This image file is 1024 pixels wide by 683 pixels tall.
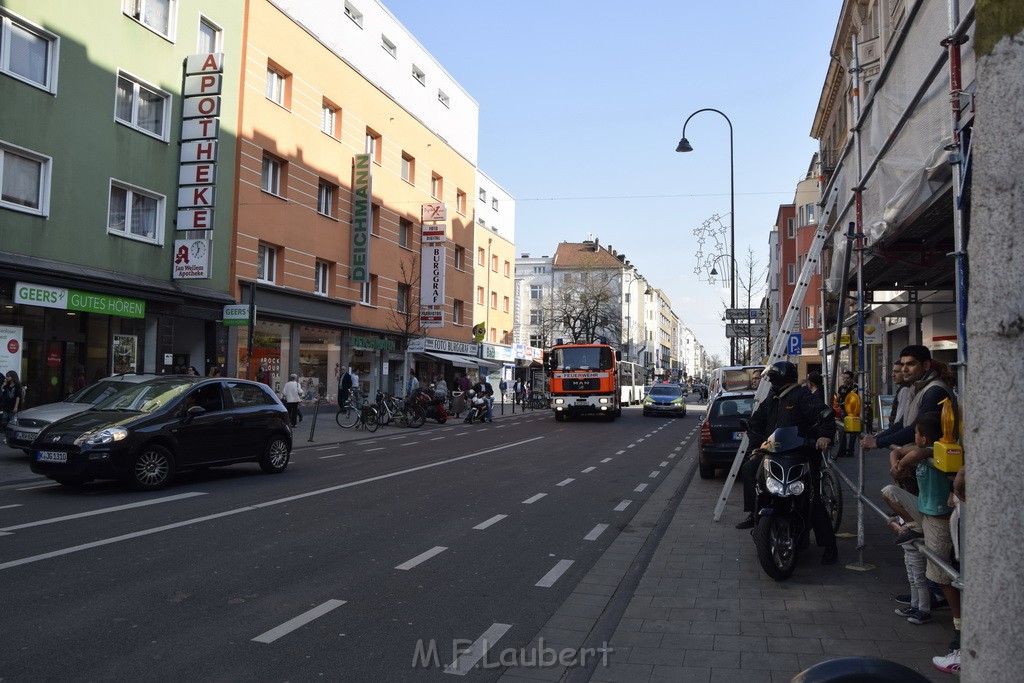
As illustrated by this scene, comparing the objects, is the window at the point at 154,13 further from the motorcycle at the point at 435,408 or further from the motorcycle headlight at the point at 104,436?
the motorcycle headlight at the point at 104,436

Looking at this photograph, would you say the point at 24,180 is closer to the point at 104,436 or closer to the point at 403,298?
the point at 104,436

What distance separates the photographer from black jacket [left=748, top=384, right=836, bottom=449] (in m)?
7.00

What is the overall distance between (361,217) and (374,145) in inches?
179

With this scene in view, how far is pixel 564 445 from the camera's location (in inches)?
779

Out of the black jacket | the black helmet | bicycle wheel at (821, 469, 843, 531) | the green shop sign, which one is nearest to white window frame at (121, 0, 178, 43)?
the green shop sign

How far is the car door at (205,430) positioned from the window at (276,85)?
17.7m

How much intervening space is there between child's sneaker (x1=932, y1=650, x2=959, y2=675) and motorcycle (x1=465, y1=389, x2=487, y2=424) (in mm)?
25444

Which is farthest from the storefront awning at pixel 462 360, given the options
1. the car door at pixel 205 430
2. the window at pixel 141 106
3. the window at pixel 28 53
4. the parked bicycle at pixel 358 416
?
the car door at pixel 205 430

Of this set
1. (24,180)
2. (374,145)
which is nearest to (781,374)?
(24,180)

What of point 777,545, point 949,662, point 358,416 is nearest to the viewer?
point 949,662

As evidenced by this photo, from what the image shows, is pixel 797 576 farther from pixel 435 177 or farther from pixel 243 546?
pixel 435 177

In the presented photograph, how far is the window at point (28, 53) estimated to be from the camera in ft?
57.5

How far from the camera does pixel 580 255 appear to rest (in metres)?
99.5

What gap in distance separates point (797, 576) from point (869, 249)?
3.77m
